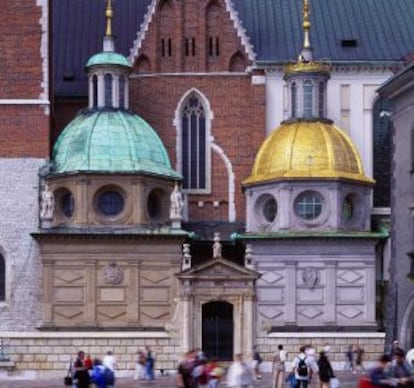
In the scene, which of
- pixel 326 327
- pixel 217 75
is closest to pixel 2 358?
pixel 326 327

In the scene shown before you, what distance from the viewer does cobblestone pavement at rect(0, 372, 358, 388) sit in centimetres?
4728

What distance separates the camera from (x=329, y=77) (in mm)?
63062

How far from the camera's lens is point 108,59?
201ft

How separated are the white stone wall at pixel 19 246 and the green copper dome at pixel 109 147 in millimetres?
1500

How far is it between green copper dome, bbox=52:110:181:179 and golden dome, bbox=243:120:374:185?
11.6 ft

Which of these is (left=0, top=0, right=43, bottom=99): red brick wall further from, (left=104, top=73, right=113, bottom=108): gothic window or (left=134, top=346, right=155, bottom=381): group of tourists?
(left=134, top=346, right=155, bottom=381): group of tourists

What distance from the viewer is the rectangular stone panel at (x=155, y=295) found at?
5747 cm

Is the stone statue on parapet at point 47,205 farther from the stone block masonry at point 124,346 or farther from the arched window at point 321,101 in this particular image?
the arched window at point 321,101

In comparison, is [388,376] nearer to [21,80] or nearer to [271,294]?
[271,294]

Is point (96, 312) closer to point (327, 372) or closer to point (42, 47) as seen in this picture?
point (42, 47)

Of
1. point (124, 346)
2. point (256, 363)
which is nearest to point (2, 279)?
point (124, 346)

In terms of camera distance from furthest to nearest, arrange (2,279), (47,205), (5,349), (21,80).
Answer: (21,80) → (2,279) → (47,205) → (5,349)

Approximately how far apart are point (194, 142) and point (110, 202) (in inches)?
273

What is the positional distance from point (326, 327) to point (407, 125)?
455 inches
